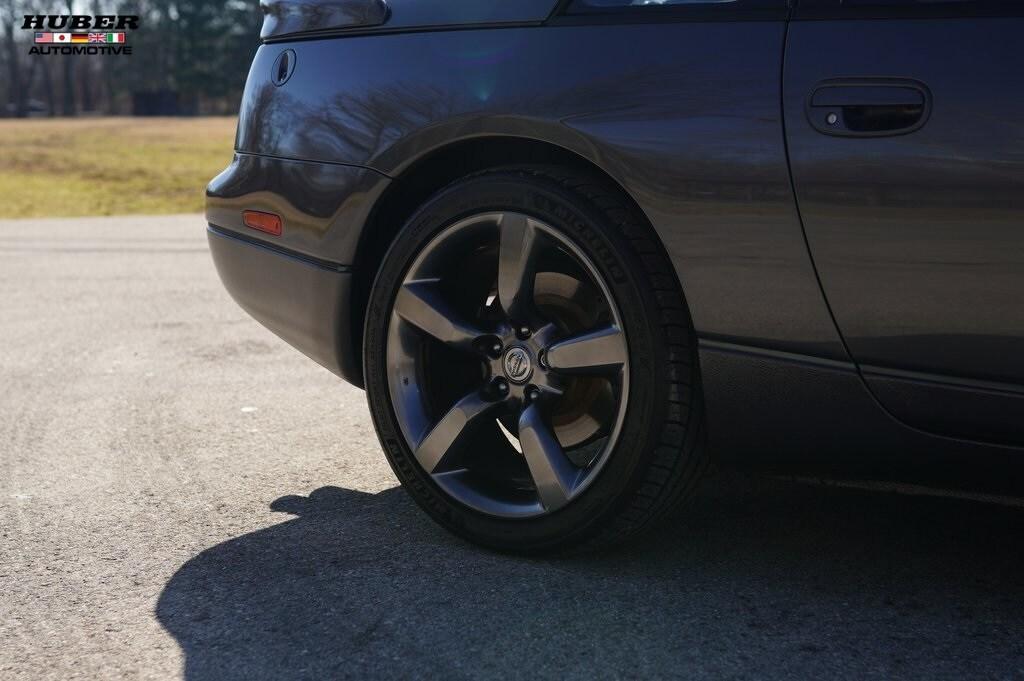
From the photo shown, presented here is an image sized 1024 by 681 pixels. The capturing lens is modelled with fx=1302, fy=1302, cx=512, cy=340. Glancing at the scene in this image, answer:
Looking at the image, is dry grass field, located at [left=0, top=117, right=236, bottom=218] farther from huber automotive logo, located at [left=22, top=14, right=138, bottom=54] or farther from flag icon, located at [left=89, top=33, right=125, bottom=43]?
flag icon, located at [left=89, top=33, right=125, bottom=43]

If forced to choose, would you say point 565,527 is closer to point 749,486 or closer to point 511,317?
point 511,317

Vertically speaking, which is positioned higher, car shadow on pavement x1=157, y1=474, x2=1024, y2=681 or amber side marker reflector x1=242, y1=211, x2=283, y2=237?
amber side marker reflector x1=242, y1=211, x2=283, y2=237

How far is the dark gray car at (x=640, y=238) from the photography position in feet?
7.97

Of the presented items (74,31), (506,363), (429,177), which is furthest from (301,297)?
(74,31)

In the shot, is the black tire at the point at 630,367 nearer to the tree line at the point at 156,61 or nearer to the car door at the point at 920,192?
the car door at the point at 920,192

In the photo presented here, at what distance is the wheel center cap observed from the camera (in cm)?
301

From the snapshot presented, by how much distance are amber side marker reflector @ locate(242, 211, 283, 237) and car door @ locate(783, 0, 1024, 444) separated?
1.46 metres

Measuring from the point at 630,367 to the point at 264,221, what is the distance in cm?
120

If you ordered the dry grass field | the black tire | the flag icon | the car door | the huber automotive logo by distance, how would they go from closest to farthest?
the car door < the black tire < the dry grass field < the huber automotive logo < the flag icon

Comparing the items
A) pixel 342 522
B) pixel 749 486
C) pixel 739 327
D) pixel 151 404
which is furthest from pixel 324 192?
pixel 151 404

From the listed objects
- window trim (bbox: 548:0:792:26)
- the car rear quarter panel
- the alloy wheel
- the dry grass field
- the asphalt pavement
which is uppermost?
window trim (bbox: 548:0:792:26)

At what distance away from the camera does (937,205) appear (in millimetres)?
2393

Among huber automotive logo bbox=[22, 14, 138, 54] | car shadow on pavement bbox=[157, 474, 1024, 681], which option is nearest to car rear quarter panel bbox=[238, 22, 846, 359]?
car shadow on pavement bbox=[157, 474, 1024, 681]

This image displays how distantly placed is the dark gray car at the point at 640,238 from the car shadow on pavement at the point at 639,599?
0.58 ft
